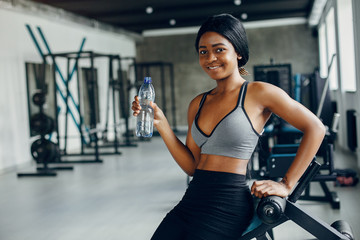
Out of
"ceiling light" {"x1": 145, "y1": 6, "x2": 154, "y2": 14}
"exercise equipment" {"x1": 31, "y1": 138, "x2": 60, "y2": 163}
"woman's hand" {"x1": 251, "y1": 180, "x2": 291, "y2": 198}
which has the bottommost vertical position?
"exercise equipment" {"x1": 31, "y1": 138, "x2": 60, "y2": 163}

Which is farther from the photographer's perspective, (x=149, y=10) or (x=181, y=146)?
(x=149, y=10)

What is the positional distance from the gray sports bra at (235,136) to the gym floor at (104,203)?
5.31ft

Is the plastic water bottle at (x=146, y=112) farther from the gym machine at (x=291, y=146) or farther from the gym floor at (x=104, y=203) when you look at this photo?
the gym floor at (x=104, y=203)

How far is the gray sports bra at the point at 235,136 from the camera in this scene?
4.39 ft

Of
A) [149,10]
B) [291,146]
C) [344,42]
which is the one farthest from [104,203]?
[149,10]

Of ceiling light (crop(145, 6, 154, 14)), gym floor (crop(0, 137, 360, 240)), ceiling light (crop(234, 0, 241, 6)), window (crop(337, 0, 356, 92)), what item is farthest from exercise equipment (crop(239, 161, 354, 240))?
ceiling light (crop(145, 6, 154, 14))

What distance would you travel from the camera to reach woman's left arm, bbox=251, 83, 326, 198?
133 cm

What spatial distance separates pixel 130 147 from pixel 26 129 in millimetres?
2307

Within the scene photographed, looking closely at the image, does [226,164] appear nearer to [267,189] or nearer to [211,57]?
[267,189]

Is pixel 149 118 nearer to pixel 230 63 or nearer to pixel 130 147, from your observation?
pixel 230 63

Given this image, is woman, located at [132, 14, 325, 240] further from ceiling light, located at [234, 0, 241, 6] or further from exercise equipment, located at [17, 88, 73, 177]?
ceiling light, located at [234, 0, 241, 6]

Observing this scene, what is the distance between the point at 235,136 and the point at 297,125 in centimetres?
21

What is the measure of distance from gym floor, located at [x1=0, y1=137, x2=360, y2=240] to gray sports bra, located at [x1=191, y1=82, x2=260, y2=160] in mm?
1618

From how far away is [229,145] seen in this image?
1.35 meters
